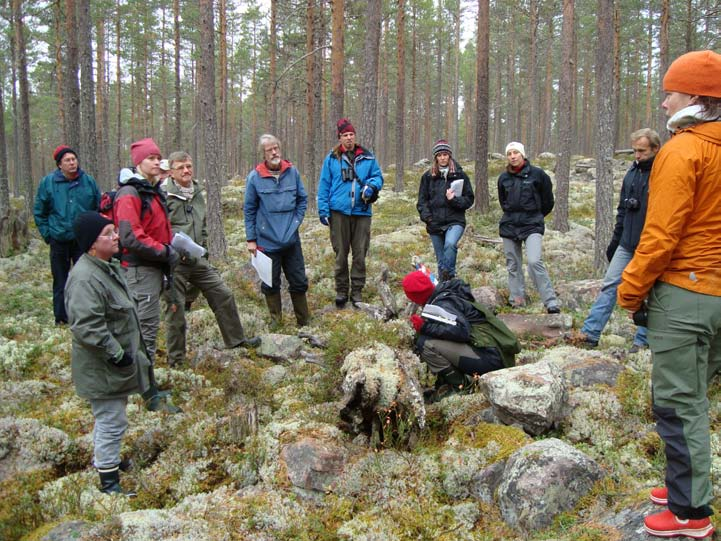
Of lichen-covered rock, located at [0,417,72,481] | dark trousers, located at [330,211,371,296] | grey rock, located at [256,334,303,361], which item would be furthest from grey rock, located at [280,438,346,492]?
dark trousers, located at [330,211,371,296]

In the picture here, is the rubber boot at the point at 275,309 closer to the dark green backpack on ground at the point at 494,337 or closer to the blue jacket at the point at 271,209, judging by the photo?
the blue jacket at the point at 271,209

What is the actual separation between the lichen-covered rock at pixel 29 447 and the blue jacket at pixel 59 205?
11.0ft

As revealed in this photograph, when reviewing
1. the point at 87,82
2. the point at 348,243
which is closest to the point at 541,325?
the point at 348,243

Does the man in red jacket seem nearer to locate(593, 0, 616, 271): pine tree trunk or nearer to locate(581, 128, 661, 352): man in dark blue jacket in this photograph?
locate(581, 128, 661, 352): man in dark blue jacket

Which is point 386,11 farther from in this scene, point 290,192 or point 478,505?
point 478,505

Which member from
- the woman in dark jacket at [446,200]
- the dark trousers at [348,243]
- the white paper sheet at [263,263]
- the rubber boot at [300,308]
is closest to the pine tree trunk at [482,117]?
the woman in dark jacket at [446,200]

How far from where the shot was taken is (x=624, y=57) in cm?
3566

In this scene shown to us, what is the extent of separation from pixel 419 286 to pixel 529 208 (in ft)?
8.78

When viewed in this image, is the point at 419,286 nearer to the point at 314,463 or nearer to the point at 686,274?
the point at 314,463

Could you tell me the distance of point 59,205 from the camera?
7121 millimetres

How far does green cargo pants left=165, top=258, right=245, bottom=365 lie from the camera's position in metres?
5.70

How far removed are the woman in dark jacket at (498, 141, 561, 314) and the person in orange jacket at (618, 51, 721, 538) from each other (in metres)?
4.32

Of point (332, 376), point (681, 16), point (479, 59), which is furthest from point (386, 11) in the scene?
point (332, 376)

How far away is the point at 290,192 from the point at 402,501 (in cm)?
425
